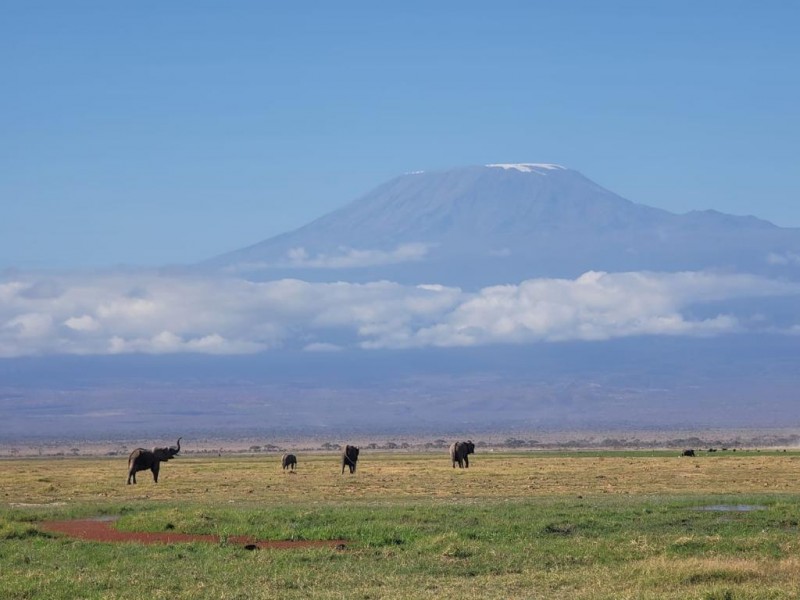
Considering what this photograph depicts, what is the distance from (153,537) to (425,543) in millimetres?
6955

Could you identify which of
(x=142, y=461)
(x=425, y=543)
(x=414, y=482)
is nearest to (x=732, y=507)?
(x=425, y=543)

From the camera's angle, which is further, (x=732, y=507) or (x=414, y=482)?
(x=414, y=482)

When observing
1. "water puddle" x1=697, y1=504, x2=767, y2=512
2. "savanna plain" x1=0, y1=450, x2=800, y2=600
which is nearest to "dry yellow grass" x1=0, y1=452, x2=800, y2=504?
"savanna plain" x1=0, y1=450, x2=800, y2=600

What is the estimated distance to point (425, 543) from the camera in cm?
2716

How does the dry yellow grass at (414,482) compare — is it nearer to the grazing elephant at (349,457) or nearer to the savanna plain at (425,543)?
the savanna plain at (425,543)

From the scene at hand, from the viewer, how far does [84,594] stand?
21203 millimetres

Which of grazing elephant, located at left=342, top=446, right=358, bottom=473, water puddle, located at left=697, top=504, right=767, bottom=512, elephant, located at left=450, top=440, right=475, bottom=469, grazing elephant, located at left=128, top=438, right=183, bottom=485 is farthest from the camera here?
elephant, located at left=450, top=440, right=475, bottom=469

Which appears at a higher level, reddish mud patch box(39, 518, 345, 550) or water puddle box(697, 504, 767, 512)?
water puddle box(697, 504, 767, 512)

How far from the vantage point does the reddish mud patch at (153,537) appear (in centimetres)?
2842

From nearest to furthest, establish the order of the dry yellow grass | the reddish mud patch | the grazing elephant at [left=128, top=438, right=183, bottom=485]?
the reddish mud patch → the dry yellow grass → the grazing elephant at [left=128, top=438, right=183, bottom=485]

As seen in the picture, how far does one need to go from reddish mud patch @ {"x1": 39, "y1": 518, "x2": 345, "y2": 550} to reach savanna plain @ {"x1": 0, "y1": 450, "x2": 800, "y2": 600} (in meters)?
0.35

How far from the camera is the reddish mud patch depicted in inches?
1119

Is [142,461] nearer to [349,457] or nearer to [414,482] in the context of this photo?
[349,457]

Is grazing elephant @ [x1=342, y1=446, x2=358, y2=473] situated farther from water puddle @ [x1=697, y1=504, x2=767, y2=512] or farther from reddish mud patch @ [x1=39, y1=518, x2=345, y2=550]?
reddish mud patch @ [x1=39, y1=518, x2=345, y2=550]
